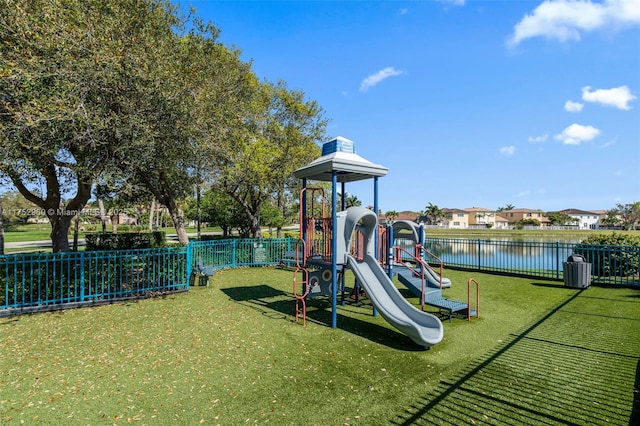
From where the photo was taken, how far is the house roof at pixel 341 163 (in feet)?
26.1

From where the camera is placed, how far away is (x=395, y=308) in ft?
22.8

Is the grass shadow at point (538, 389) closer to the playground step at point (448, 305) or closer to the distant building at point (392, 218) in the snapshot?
the playground step at point (448, 305)

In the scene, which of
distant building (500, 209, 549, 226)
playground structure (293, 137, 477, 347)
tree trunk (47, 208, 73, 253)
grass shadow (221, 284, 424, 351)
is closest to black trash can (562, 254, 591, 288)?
playground structure (293, 137, 477, 347)

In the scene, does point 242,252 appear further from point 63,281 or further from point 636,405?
point 636,405

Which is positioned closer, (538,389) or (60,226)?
(538,389)

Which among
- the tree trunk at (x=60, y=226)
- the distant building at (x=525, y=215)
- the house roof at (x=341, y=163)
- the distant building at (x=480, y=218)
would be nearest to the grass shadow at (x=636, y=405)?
the house roof at (x=341, y=163)

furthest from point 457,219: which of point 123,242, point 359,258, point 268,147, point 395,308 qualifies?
point 395,308

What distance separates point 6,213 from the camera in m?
65.8

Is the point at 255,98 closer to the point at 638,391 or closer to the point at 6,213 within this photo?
the point at 638,391

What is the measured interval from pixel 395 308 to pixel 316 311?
2916mm

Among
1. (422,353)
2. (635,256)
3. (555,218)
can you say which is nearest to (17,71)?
(422,353)

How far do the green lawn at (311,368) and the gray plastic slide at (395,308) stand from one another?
0.31 meters

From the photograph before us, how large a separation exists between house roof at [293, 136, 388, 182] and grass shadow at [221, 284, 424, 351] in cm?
371

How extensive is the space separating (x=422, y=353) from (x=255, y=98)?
17.5 m
